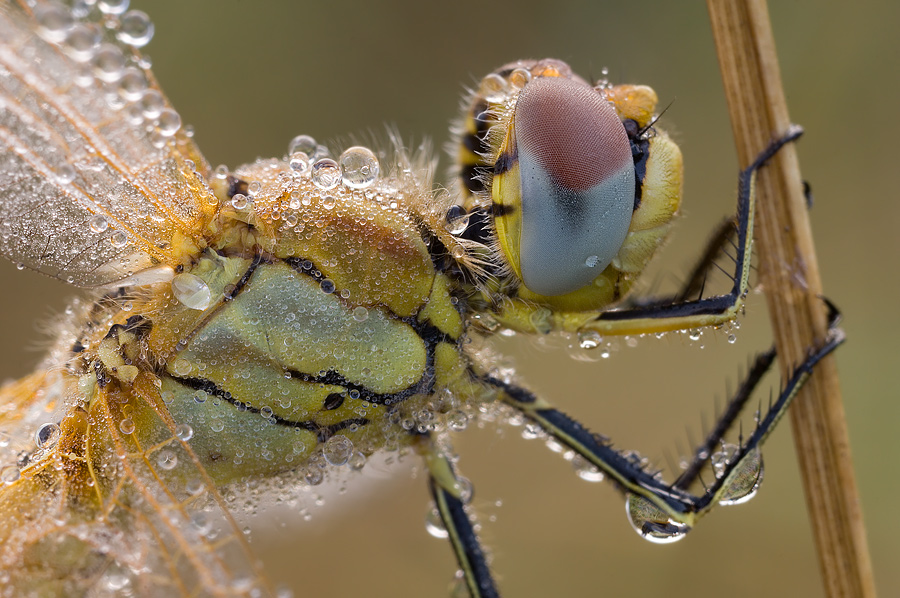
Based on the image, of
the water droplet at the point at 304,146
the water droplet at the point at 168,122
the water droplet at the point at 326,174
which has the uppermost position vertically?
the water droplet at the point at 168,122

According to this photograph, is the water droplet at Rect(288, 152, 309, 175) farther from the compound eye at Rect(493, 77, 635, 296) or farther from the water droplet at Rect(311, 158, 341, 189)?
the compound eye at Rect(493, 77, 635, 296)

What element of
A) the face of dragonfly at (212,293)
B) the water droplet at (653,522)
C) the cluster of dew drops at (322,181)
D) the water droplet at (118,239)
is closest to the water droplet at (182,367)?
the face of dragonfly at (212,293)

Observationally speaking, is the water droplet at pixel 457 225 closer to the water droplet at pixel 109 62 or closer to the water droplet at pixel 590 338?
the water droplet at pixel 590 338

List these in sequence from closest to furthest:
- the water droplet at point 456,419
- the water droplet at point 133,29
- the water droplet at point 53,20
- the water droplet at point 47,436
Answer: the water droplet at point 53,20
the water droplet at point 133,29
the water droplet at point 47,436
the water droplet at point 456,419

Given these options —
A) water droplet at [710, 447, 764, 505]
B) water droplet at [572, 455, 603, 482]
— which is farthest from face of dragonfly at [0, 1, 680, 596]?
water droplet at [710, 447, 764, 505]

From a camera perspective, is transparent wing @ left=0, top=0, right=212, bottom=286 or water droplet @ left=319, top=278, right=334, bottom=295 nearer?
transparent wing @ left=0, top=0, right=212, bottom=286

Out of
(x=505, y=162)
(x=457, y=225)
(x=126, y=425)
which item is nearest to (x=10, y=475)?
(x=126, y=425)

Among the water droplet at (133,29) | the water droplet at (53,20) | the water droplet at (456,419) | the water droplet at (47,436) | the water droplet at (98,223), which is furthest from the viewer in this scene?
the water droplet at (456,419)
